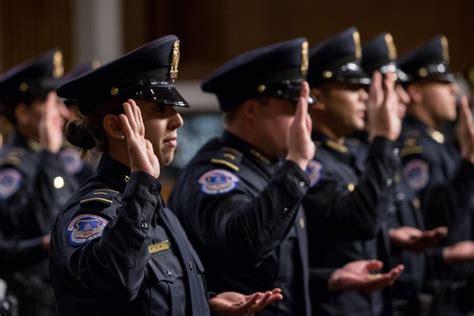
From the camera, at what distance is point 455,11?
796 cm

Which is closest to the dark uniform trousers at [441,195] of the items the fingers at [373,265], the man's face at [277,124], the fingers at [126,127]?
the fingers at [373,265]

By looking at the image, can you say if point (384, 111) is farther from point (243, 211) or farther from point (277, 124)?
point (243, 211)

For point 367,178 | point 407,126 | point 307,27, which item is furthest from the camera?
point 307,27

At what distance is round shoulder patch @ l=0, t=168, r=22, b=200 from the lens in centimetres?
451

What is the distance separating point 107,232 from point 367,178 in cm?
137

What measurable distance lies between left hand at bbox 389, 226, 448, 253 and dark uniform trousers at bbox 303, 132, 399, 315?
162mm

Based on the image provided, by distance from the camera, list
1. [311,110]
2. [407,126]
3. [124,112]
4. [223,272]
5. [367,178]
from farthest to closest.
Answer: [407,126] → [311,110] → [367,178] → [223,272] → [124,112]

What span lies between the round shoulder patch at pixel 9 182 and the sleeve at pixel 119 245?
73.2 inches

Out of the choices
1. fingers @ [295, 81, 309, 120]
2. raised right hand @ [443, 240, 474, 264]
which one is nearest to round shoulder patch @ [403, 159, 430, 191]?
raised right hand @ [443, 240, 474, 264]

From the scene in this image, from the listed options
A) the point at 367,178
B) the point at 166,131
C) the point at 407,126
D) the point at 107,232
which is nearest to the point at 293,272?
the point at 367,178

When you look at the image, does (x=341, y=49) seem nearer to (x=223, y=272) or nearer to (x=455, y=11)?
(x=223, y=272)

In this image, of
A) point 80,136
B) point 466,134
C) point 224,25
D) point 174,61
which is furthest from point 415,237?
point 224,25

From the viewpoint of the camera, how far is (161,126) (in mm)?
2885

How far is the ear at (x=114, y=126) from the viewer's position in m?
2.87
